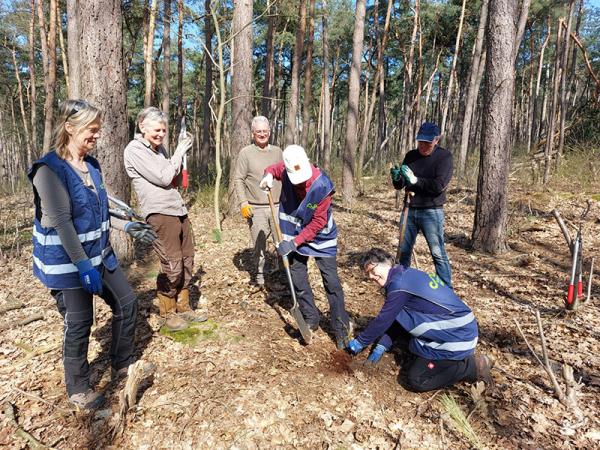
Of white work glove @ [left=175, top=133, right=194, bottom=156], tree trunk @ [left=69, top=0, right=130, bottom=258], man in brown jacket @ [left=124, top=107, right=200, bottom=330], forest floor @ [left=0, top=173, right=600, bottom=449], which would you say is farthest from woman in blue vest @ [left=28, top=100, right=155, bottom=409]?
tree trunk @ [left=69, top=0, right=130, bottom=258]

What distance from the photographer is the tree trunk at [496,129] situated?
18.2ft

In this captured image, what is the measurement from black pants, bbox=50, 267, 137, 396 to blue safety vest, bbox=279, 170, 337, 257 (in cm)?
149

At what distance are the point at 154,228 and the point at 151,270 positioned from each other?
222 cm

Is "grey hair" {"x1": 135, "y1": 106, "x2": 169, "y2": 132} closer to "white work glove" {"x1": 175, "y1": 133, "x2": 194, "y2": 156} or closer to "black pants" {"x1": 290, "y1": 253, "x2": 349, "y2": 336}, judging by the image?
"white work glove" {"x1": 175, "y1": 133, "x2": 194, "y2": 156}

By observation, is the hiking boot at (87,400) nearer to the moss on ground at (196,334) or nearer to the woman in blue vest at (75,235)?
the woman in blue vest at (75,235)

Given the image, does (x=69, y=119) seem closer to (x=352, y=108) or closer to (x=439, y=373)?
(x=439, y=373)

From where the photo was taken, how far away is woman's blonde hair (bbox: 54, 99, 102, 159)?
2314 millimetres

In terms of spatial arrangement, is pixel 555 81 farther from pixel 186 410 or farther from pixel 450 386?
pixel 186 410

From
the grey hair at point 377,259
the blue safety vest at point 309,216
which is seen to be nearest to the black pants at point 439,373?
→ the grey hair at point 377,259

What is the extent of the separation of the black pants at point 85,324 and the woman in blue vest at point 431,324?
1.88 m

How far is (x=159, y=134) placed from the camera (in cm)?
326

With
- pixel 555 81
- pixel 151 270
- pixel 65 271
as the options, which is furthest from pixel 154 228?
pixel 555 81

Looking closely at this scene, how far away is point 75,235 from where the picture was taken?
227cm

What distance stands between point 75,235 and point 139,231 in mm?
651
